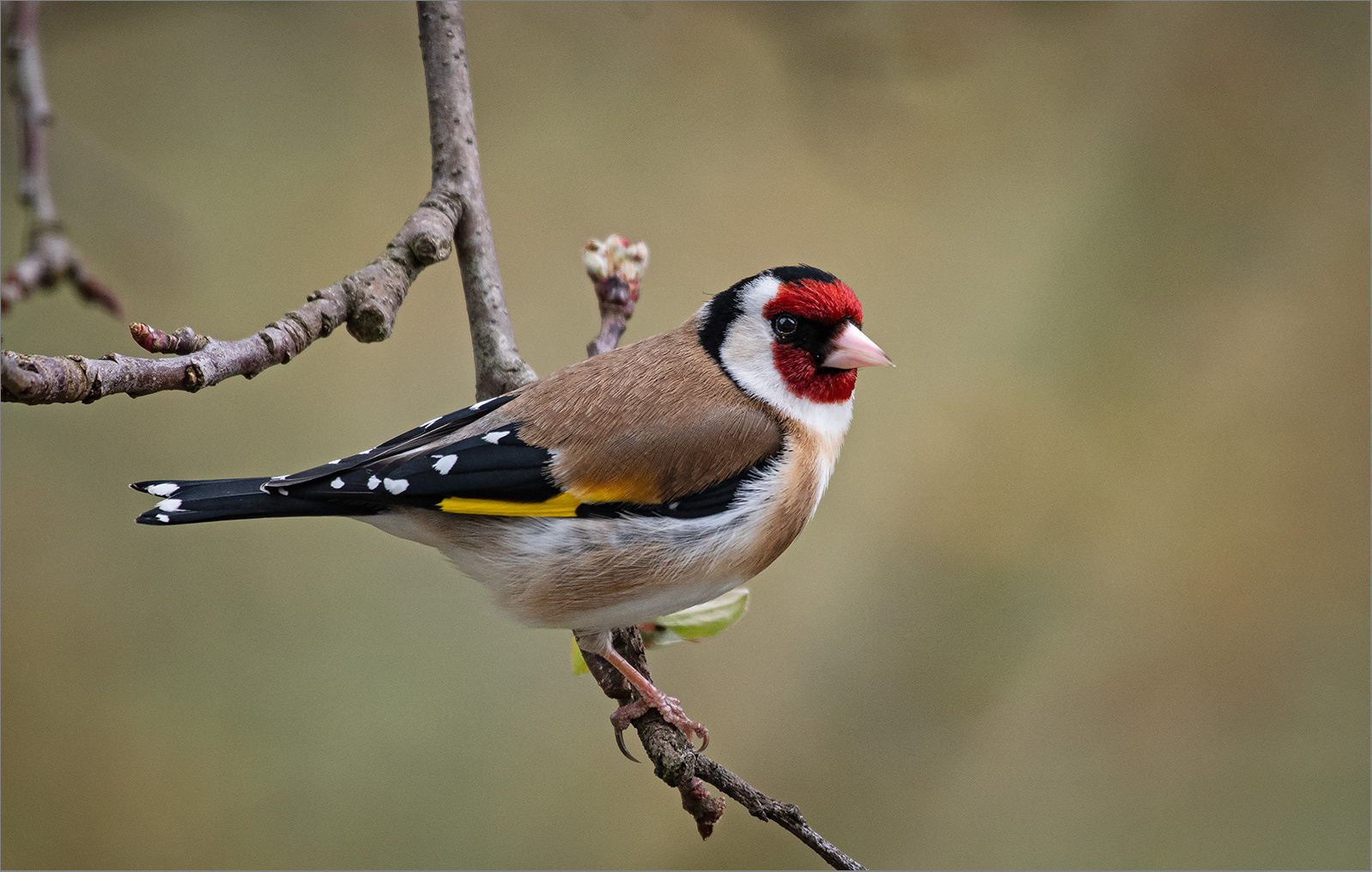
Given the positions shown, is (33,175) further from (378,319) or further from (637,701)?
(637,701)

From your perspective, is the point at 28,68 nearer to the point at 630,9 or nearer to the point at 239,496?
the point at 239,496

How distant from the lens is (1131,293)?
4.05 meters

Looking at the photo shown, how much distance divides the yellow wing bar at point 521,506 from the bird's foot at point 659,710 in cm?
48

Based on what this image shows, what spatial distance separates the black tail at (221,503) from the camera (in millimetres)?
2135

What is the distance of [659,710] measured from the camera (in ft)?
7.55

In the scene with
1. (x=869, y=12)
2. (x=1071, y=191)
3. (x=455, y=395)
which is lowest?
(x=455, y=395)

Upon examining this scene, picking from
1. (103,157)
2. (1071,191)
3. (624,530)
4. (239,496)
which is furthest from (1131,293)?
(103,157)

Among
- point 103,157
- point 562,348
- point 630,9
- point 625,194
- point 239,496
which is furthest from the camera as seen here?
point 625,194

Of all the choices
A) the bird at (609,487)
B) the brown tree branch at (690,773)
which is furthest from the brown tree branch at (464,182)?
the brown tree branch at (690,773)

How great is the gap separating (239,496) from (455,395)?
1.97 m

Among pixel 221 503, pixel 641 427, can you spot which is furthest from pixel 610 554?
pixel 221 503

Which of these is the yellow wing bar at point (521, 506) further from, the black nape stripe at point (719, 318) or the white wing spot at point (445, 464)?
the black nape stripe at point (719, 318)

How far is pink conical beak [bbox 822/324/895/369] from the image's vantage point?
2.49m

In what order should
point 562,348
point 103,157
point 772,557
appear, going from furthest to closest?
point 562,348 < point 103,157 < point 772,557
